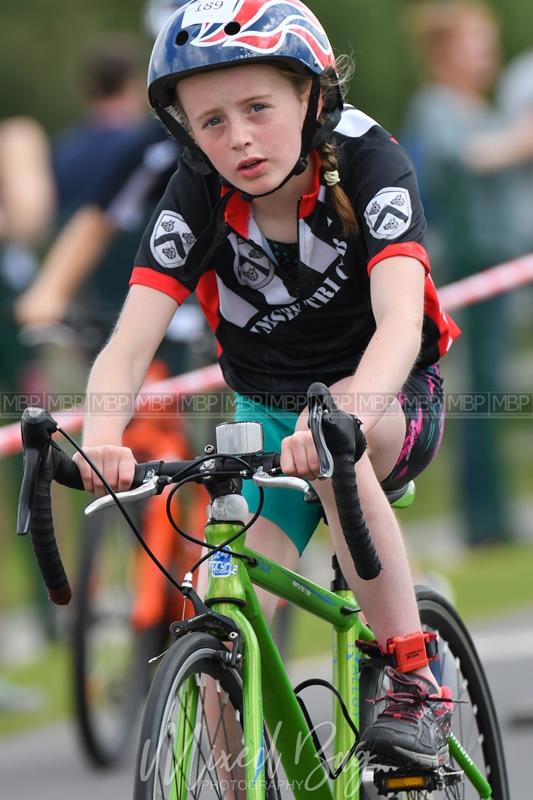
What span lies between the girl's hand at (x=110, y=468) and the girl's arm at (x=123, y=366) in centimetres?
13

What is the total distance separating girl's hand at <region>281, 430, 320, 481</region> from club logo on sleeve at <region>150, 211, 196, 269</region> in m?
0.81

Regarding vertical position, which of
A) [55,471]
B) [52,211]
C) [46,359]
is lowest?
[55,471]

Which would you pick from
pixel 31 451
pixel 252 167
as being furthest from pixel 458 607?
pixel 31 451

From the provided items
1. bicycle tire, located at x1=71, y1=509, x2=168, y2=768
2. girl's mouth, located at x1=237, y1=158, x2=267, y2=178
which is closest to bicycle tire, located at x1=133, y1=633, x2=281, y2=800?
girl's mouth, located at x1=237, y1=158, x2=267, y2=178

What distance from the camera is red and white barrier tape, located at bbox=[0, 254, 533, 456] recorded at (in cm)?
711

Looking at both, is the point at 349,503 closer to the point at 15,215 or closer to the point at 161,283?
the point at 161,283

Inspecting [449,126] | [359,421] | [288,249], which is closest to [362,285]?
[288,249]

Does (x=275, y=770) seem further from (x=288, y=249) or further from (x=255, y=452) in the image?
(x=288, y=249)

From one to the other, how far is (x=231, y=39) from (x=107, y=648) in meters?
3.19

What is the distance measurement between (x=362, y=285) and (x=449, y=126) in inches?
248

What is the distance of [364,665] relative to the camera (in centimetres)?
427

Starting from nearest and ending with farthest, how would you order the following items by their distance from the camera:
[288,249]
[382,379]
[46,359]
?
[382,379], [288,249], [46,359]

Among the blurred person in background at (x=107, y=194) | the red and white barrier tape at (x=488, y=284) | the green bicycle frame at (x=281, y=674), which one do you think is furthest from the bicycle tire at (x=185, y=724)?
the red and white barrier tape at (x=488, y=284)

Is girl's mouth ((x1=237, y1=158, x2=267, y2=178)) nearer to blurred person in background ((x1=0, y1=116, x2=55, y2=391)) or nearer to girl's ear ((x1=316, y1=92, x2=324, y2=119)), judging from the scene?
girl's ear ((x1=316, y1=92, x2=324, y2=119))
